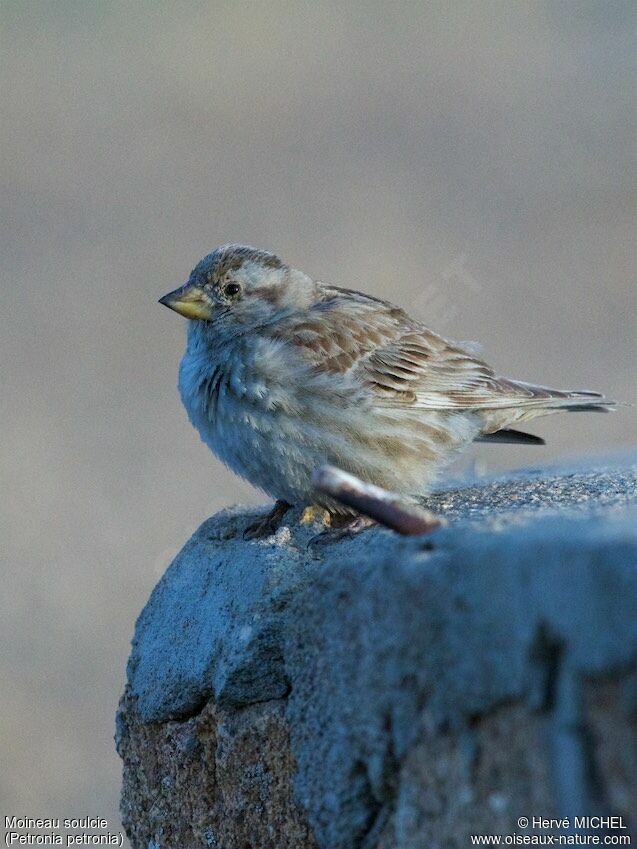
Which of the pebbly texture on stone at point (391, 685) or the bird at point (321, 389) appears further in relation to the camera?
the bird at point (321, 389)

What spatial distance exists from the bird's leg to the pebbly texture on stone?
0.08 m

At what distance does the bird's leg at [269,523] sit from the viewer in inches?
148

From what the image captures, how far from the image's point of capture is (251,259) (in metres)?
5.05

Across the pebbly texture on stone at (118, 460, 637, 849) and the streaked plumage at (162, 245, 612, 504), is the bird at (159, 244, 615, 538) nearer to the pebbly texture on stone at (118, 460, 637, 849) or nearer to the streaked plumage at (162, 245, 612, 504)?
the streaked plumage at (162, 245, 612, 504)

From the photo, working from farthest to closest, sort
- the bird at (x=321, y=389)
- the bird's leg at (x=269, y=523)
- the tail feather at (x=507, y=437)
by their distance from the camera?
the tail feather at (x=507, y=437) → the bird at (x=321, y=389) → the bird's leg at (x=269, y=523)

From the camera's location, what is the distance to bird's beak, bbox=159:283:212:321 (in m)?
4.84

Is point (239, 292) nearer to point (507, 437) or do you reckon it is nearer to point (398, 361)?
point (398, 361)

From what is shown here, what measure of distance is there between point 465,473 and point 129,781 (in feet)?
7.68

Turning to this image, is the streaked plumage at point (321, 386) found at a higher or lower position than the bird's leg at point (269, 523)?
higher

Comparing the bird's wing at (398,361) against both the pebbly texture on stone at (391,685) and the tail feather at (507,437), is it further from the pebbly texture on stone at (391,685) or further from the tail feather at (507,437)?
the pebbly texture on stone at (391,685)

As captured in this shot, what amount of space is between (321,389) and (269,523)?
0.62 m

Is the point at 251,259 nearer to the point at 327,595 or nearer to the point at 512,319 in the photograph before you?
the point at 327,595

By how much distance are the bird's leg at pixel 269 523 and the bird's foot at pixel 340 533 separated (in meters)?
0.15

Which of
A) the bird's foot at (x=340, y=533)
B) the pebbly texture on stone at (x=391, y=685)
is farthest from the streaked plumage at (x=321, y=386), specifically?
the pebbly texture on stone at (x=391, y=685)
